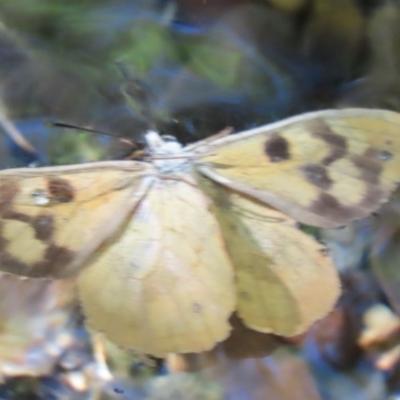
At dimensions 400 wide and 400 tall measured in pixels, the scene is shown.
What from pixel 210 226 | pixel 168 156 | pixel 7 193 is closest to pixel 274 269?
pixel 210 226

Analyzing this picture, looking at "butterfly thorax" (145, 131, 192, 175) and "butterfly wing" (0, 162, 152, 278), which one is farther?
"butterfly thorax" (145, 131, 192, 175)

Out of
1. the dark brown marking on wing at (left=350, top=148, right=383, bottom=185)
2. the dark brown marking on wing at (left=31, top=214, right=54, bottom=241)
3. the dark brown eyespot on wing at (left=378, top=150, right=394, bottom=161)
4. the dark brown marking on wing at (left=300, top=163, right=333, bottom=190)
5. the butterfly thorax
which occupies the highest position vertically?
the dark brown eyespot on wing at (left=378, top=150, right=394, bottom=161)

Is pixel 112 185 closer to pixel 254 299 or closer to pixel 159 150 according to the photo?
pixel 159 150

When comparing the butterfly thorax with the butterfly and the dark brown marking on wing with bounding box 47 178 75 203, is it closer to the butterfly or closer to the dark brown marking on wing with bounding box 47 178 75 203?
the butterfly

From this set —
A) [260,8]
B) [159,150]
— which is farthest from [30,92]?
[260,8]

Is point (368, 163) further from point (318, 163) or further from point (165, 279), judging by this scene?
point (165, 279)

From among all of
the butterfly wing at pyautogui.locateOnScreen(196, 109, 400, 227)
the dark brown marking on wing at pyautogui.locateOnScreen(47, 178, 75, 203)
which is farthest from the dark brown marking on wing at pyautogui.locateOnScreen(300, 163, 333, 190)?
the dark brown marking on wing at pyautogui.locateOnScreen(47, 178, 75, 203)
